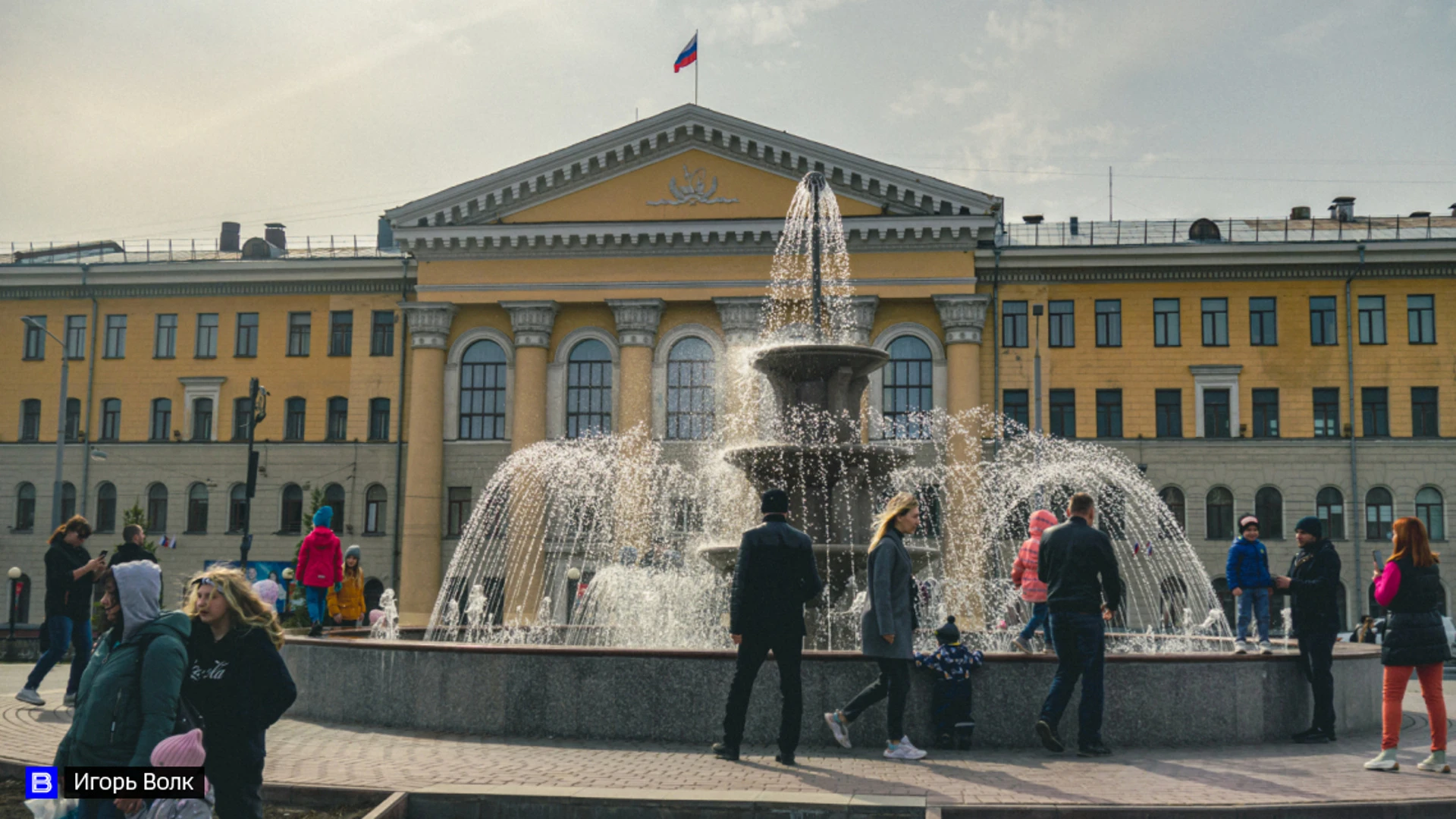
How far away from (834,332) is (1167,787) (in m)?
28.2

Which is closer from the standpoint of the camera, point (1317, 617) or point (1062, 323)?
point (1317, 617)

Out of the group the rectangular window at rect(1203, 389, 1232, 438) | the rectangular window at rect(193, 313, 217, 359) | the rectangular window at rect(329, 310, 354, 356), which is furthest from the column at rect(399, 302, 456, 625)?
the rectangular window at rect(1203, 389, 1232, 438)

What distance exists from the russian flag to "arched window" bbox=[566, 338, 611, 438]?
8871 millimetres

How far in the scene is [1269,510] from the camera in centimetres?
4009

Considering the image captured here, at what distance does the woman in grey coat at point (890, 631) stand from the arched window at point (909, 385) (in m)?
30.9

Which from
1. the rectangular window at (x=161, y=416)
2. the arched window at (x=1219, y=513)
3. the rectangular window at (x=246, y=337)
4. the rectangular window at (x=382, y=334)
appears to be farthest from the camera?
the rectangular window at (x=161, y=416)

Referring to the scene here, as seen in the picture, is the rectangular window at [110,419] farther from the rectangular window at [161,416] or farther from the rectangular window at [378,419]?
the rectangular window at [378,419]

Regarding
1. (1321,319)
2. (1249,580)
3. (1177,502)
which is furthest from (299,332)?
(1249,580)

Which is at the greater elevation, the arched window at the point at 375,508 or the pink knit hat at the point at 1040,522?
the arched window at the point at 375,508

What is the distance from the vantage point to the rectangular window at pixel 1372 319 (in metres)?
40.7

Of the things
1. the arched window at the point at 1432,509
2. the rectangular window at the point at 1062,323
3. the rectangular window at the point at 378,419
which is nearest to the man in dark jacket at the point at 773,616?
the rectangular window at the point at 1062,323

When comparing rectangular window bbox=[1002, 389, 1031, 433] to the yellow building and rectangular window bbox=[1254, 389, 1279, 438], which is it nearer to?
the yellow building

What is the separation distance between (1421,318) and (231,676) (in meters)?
41.7

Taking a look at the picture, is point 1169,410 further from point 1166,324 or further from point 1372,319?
point 1372,319
